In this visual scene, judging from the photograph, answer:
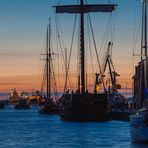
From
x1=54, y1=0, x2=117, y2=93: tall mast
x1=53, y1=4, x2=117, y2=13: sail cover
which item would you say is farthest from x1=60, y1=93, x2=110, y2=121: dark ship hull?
x1=53, y1=4, x2=117, y2=13: sail cover

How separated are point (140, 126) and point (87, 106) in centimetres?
3627

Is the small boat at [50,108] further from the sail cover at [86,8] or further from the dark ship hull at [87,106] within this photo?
the dark ship hull at [87,106]

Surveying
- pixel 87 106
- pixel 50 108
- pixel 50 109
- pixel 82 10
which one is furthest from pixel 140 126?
pixel 50 108

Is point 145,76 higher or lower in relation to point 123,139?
higher

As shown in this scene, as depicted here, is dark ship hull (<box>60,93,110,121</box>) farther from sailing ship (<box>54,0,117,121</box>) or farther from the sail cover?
the sail cover

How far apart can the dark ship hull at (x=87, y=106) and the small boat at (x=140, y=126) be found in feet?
113

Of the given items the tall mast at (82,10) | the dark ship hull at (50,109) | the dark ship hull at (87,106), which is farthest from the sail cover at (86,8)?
the dark ship hull at (50,109)

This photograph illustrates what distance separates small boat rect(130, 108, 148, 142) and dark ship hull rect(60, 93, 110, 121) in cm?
3431

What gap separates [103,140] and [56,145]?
724 centimetres

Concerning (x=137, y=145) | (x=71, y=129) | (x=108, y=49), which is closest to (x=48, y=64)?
(x=108, y=49)

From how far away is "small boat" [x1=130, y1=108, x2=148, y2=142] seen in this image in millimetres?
56000

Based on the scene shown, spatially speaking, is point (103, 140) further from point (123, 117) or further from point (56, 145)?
point (123, 117)

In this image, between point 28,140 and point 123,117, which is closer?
point 28,140

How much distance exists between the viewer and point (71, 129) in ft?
285
